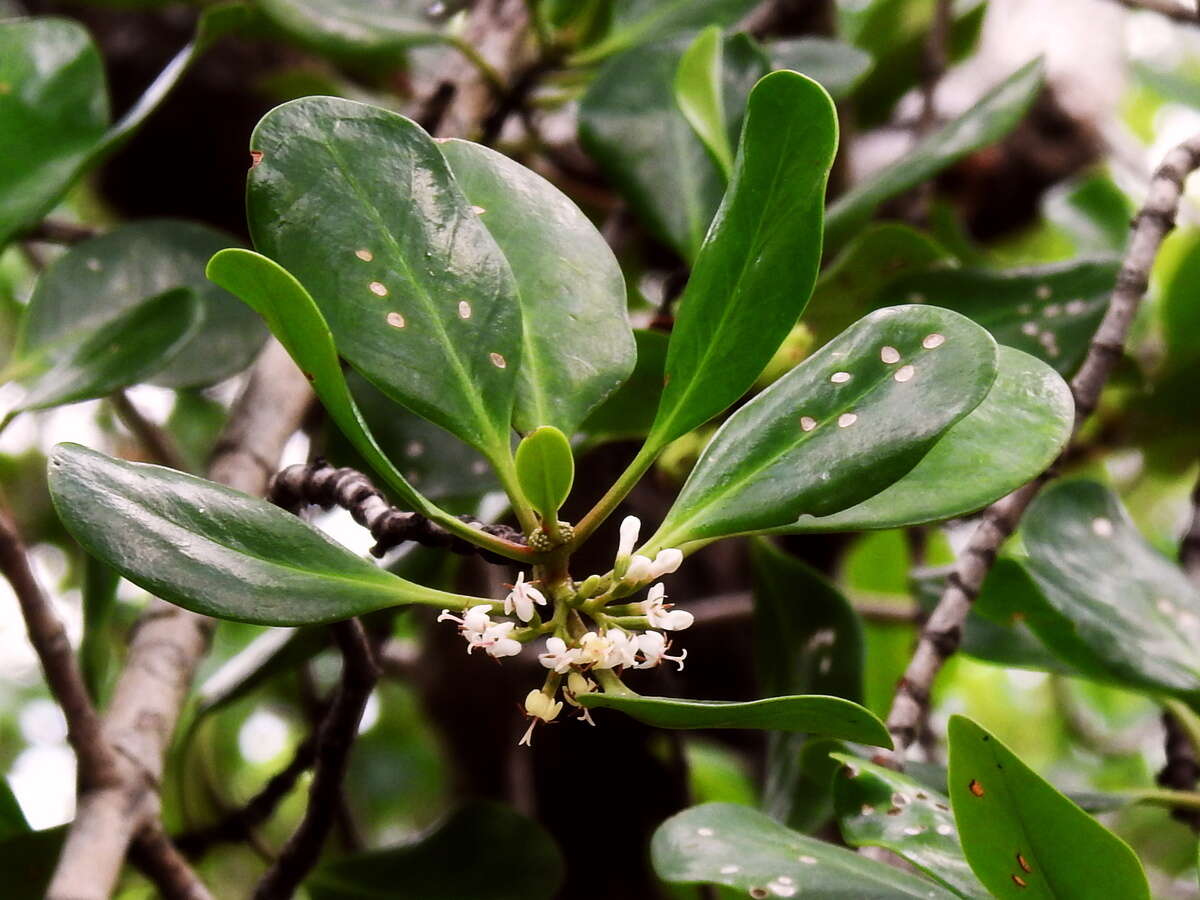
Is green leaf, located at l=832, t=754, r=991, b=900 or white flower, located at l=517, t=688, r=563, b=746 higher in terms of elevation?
white flower, located at l=517, t=688, r=563, b=746

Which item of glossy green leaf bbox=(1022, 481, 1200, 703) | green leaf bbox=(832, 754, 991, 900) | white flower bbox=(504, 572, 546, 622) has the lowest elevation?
green leaf bbox=(832, 754, 991, 900)

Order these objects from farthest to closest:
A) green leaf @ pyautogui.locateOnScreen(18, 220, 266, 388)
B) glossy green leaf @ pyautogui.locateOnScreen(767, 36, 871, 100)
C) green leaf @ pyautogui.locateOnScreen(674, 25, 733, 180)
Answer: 1. glossy green leaf @ pyautogui.locateOnScreen(767, 36, 871, 100)
2. green leaf @ pyautogui.locateOnScreen(18, 220, 266, 388)
3. green leaf @ pyautogui.locateOnScreen(674, 25, 733, 180)

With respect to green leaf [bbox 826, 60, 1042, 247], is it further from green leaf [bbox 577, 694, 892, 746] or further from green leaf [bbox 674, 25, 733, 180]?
green leaf [bbox 577, 694, 892, 746]

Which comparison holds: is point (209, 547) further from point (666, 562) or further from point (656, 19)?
point (656, 19)

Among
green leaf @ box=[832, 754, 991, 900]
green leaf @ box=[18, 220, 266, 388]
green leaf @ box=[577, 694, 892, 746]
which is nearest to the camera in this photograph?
green leaf @ box=[577, 694, 892, 746]

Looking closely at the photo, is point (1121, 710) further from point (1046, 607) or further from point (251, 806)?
point (251, 806)

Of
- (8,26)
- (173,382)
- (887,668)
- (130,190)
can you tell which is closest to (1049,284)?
(887,668)

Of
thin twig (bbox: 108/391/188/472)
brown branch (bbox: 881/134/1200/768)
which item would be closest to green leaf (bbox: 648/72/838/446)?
brown branch (bbox: 881/134/1200/768)
